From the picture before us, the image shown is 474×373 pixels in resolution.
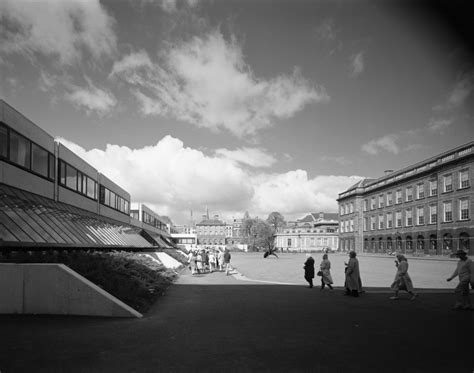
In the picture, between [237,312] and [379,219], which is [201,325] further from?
[379,219]

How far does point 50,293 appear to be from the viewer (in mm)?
9039

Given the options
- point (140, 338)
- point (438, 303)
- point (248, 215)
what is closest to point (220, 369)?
point (140, 338)

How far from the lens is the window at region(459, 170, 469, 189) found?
5247 centimetres

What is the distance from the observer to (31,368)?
18.4ft

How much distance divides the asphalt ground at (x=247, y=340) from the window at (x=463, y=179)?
1935 inches

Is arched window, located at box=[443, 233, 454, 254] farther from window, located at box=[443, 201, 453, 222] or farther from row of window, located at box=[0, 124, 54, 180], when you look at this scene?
row of window, located at box=[0, 124, 54, 180]

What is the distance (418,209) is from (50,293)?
66045mm

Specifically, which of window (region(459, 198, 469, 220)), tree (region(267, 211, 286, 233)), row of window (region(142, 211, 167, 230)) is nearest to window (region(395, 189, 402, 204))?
window (region(459, 198, 469, 220))

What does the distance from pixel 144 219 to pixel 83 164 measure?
35.0 meters

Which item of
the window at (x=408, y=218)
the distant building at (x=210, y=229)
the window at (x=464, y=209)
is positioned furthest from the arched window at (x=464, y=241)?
the distant building at (x=210, y=229)

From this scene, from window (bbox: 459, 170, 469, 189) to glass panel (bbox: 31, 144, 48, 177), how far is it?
54.1 metres

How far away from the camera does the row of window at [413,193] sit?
53794mm

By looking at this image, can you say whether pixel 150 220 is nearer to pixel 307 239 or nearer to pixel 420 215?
pixel 420 215

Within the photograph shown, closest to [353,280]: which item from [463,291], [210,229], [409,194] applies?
[463,291]
